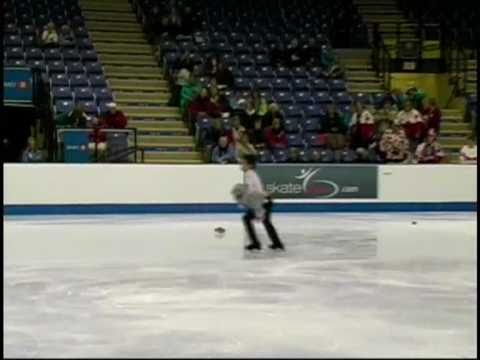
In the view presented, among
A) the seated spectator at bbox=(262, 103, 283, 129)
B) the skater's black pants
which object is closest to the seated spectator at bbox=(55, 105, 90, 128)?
the seated spectator at bbox=(262, 103, 283, 129)

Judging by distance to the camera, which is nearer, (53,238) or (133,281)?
(133,281)

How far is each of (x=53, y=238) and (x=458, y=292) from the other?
5.34m

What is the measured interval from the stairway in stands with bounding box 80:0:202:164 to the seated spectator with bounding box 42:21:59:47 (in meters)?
1.27

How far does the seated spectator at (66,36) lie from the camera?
763 inches

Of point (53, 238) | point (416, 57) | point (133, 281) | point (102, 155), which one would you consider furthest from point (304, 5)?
point (133, 281)

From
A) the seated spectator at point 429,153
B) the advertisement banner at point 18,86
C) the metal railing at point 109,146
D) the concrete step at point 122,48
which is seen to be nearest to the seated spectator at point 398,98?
the seated spectator at point 429,153

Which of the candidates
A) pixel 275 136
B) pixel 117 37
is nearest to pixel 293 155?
pixel 275 136

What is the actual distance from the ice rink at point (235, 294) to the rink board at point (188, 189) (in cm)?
266

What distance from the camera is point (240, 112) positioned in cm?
1733

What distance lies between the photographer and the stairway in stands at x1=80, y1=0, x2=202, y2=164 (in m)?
17.3

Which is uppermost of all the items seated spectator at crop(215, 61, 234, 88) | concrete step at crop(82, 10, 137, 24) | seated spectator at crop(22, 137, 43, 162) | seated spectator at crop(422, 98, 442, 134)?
concrete step at crop(82, 10, 137, 24)

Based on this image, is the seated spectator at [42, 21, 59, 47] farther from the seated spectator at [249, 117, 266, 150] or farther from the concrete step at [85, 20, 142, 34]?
the seated spectator at [249, 117, 266, 150]

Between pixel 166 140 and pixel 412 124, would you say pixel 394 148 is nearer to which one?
pixel 412 124

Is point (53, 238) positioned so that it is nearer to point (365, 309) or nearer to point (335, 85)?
point (365, 309)
